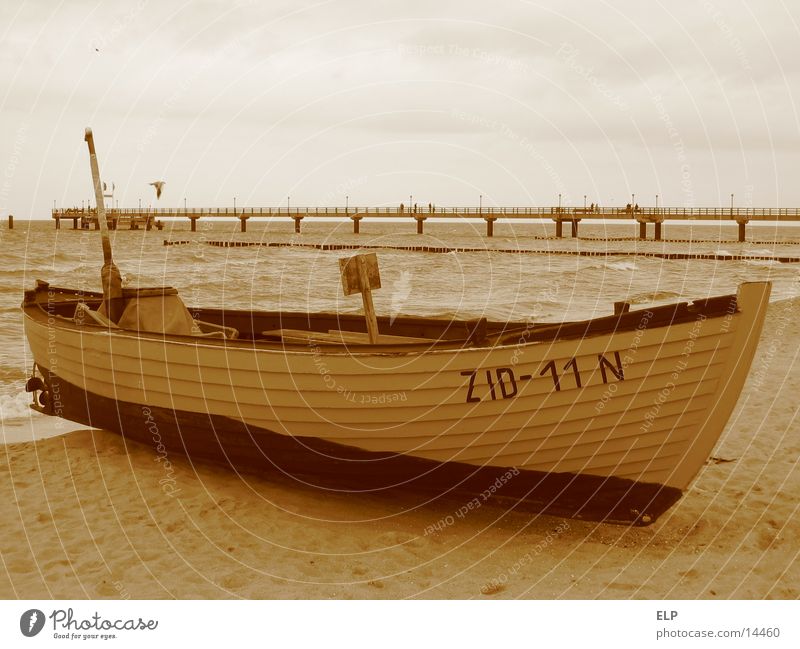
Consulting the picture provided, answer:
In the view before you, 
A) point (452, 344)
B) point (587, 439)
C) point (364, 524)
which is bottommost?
point (364, 524)

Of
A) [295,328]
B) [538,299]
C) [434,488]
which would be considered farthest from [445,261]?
[434,488]

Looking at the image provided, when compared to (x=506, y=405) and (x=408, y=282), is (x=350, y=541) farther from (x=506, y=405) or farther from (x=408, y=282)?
(x=408, y=282)

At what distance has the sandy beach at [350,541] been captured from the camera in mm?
5738

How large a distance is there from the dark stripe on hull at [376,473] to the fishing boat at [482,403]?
2 cm

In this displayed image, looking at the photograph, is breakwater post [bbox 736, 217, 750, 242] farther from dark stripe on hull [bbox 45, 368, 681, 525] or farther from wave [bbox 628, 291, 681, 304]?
dark stripe on hull [bbox 45, 368, 681, 525]

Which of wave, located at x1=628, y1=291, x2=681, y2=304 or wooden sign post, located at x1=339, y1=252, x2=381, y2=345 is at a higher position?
wooden sign post, located at x1=339, y1=252, x2=381, y2=345

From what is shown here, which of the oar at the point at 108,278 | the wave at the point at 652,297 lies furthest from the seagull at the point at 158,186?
the wave at the point at 652,297

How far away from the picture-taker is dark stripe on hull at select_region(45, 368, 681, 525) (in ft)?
22.2

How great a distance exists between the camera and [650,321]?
241 inches

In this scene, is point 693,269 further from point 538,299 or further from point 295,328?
point 295,328

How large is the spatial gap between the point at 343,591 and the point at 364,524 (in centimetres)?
139

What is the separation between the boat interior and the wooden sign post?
0.91 feet
